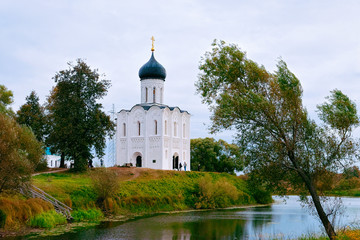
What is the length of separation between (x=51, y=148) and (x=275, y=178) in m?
25.7

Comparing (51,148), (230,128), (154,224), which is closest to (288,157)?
(230,128)

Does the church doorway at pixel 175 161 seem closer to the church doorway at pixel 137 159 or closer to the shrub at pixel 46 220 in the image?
the church doorway at pixel 137 159

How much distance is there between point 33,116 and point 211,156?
88.9 ft

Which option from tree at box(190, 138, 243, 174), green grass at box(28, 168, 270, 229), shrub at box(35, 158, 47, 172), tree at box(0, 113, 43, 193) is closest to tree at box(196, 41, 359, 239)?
tree at box(0, 113, 43, 193)

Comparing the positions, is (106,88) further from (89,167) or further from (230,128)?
(230,128)

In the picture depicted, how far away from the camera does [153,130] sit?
48.1 meters

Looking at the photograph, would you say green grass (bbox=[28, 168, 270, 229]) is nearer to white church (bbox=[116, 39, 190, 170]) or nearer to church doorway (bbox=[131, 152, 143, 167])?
white church (bbox=[116, 39, 190, 170])

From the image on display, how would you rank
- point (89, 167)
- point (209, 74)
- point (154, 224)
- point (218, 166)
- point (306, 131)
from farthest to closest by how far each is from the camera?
point (218, 166) < point (89, 167) < point (154, 224) < point (209, 74) < point (306, 131)

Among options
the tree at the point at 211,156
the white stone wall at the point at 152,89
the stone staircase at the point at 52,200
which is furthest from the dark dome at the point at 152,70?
the stone staircase at the point at 52,200

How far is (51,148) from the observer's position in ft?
120

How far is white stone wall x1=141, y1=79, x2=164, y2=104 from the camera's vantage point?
49.6 meters

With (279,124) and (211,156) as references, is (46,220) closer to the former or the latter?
(279,124)

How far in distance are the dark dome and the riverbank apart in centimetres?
1304

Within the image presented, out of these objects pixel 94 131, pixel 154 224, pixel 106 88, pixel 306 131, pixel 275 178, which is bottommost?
pixel 154 224
